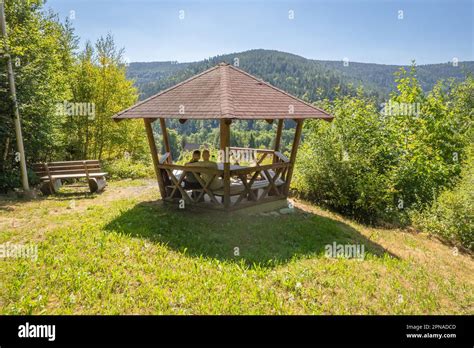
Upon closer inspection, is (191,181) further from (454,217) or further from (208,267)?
(454,217)

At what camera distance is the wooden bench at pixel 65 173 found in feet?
37.2

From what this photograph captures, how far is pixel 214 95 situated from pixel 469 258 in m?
9.12

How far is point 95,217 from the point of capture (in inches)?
336

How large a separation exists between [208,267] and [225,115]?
3508mm

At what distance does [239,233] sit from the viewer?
→ 25.7 ft

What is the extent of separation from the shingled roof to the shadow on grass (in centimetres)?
280

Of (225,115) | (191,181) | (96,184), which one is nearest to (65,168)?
(96,184)

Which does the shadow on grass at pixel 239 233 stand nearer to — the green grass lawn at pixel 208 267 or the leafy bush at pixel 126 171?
the green grass lawn at pixel 208 267

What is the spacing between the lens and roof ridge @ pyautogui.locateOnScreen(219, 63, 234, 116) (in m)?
7.71

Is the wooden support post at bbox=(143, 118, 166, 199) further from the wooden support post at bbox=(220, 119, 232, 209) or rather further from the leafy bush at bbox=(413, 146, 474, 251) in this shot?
the leafy bush at bbox=(413, 146, 474, 251)

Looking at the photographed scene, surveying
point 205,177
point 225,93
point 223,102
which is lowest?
point 205,177

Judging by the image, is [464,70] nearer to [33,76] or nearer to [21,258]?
[33,76]

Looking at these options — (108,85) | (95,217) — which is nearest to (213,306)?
(95,217)
